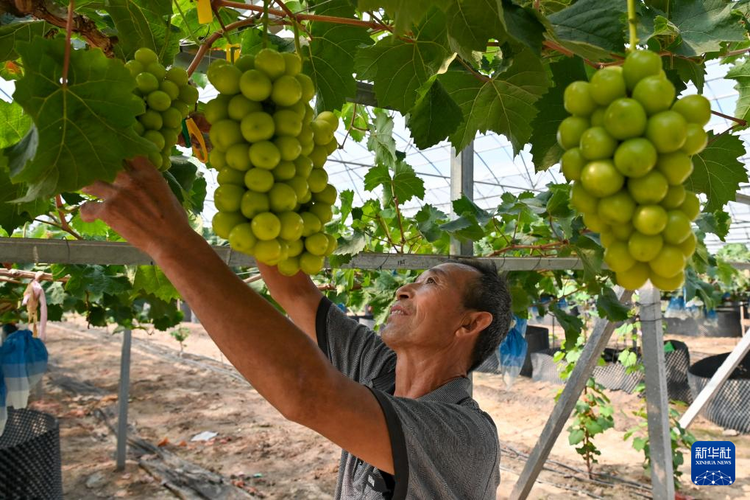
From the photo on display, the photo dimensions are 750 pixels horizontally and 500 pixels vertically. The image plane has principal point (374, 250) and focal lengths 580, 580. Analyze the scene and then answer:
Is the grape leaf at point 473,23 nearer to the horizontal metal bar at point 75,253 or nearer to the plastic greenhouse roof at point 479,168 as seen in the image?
the horizontal metal bar at point 75,253

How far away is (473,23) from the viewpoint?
835mm

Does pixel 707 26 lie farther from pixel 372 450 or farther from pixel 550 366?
pixel 550 366

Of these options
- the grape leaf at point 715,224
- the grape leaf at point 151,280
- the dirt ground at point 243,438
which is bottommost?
the dirt ground at point 243,438

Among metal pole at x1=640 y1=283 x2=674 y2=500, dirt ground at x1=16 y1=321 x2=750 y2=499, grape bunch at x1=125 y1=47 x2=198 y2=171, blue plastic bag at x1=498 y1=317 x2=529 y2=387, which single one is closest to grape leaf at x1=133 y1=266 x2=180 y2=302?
grape bunch at x1=125 y1=47 x2=198 y2=171

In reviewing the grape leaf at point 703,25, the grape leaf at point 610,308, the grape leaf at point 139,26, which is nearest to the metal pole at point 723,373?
the grape leaf at point 610,308

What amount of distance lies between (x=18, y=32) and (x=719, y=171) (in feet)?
4.60

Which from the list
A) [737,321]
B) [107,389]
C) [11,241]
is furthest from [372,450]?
[737,321]

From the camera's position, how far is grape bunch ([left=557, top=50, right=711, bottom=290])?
51 centimetres

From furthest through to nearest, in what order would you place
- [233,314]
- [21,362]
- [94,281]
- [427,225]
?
[21,362] < [94,281] < [427,225] < [233,314]

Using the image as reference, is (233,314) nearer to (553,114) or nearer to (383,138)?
(553,114)

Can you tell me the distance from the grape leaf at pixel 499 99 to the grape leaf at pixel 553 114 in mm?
46

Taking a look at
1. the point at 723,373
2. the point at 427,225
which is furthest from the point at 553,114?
the point at 723,373

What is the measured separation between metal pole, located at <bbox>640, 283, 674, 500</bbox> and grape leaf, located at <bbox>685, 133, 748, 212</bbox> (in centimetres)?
324

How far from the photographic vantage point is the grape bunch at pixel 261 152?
2.43ft
